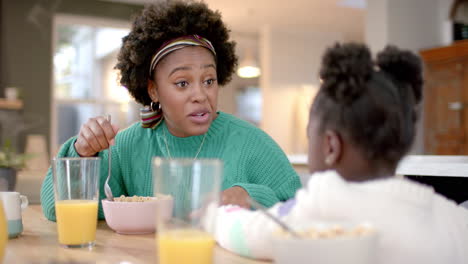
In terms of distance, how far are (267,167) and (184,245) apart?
2.44 ft

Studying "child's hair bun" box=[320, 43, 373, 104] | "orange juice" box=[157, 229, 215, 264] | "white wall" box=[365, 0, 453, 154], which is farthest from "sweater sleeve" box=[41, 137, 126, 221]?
"white wall" box=[365, 0, 453, 154]

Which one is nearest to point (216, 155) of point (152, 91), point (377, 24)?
point (152, 91)

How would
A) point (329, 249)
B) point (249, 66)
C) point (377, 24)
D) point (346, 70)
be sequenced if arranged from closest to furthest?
point (329, 249), point (346, 70), point (377, 24), point (249, 66)

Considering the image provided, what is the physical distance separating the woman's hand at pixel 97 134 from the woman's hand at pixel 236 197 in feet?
1.06

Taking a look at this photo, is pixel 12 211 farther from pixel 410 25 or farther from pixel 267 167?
pixel 410 25

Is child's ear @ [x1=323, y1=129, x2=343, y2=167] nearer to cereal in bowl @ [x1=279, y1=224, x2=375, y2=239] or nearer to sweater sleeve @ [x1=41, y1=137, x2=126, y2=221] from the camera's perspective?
cereal in bowl @ [x1=279, y1=224, x2=375, y2=239]

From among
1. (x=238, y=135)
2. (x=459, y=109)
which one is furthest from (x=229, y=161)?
(x=459, y=109)

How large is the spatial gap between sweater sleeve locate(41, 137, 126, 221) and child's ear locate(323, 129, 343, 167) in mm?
679

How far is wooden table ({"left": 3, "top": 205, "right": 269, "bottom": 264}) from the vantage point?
69 cm

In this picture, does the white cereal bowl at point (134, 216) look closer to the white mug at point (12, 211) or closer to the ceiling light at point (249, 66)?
the white mug at point (12, 211)

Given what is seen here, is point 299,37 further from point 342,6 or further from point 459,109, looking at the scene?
point 459,109

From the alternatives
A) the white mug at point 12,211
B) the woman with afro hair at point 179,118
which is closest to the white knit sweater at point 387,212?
the white mug at point 12,211

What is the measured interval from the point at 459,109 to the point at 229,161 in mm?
4457

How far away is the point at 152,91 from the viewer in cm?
137
